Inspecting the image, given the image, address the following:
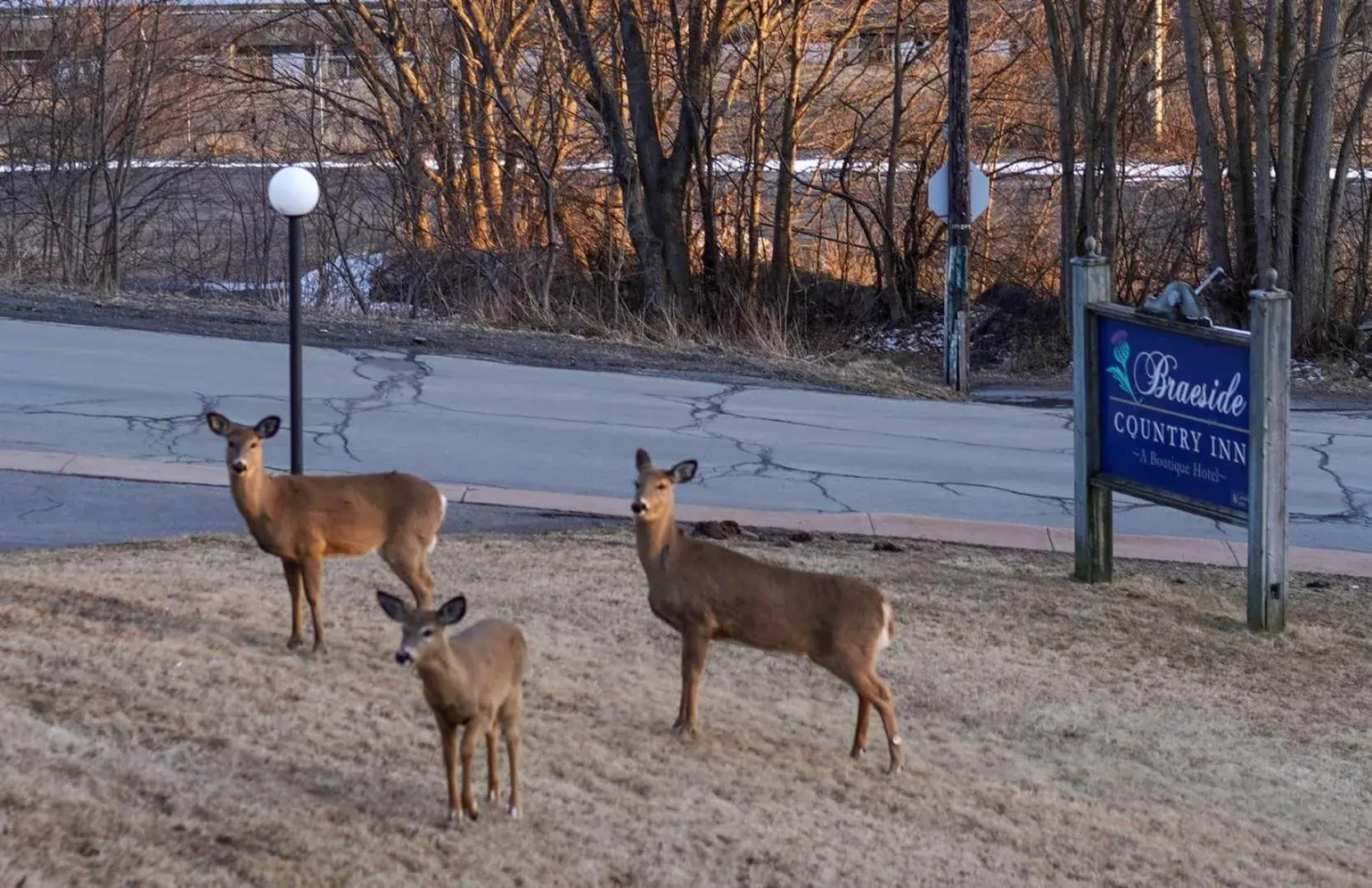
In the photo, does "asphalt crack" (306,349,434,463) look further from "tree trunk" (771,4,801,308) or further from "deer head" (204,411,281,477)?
"tree trunk" (771,4,801,308)

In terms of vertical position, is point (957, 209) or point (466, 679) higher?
point (957, 209)

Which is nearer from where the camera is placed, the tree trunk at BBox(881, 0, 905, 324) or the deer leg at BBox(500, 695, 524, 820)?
the deer leg at BBox(500, 695, 524, 820)

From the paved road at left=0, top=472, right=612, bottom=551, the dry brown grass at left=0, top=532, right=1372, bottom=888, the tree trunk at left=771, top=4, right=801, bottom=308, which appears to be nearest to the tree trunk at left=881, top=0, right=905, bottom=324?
the tree trunk at left=771, top=4, right=801, bottom=308

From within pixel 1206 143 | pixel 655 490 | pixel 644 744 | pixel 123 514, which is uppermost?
pixel 1206 143

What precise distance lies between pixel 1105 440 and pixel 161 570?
532 cm

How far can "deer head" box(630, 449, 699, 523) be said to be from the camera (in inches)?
245

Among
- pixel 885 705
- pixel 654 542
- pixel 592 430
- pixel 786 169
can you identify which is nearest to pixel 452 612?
pixel 654 542

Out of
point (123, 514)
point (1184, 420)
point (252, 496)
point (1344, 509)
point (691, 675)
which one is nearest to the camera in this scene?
point (691, 675)

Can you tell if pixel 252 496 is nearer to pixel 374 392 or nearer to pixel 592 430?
pixel 592 430

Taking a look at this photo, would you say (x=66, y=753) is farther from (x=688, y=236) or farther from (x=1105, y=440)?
(x=688, y=236)

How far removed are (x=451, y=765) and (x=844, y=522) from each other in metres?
6.03

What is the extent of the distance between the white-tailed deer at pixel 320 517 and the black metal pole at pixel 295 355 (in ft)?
8.06

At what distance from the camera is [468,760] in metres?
5.11

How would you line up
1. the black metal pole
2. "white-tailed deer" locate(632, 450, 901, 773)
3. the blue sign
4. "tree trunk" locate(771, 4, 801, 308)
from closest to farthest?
"white-tailed deer" locate(632, 450, 901, 773)
the blue sign
the black metal pole
"tree trunk" locate(771, 4, 801, 308)
